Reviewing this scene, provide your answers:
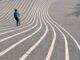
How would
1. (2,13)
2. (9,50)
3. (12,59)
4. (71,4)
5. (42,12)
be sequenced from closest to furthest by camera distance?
(12,59), (9,50), (2,13), (42,12), (71,4)

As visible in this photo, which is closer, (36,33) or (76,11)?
(36,33)

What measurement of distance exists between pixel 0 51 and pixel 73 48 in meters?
5.99

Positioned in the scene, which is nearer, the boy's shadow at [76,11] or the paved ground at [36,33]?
the paved ground at [36,33]

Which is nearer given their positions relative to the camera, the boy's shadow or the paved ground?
the paved ground

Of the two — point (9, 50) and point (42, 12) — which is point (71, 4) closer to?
point (42, 12)

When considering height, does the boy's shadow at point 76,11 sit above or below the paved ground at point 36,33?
above

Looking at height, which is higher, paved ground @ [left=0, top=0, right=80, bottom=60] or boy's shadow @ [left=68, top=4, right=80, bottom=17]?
boy's shadow @ [left=68, top=4, right=80, bottom=17]

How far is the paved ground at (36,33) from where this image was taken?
572 inches

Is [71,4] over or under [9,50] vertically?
over

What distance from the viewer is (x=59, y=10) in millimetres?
46625

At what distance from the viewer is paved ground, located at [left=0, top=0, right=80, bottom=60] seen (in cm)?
1454

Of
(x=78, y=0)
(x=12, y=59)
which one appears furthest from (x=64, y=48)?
(x=78, y=0)

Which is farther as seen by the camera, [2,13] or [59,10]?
[59,10]

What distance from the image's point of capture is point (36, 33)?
939 inches
